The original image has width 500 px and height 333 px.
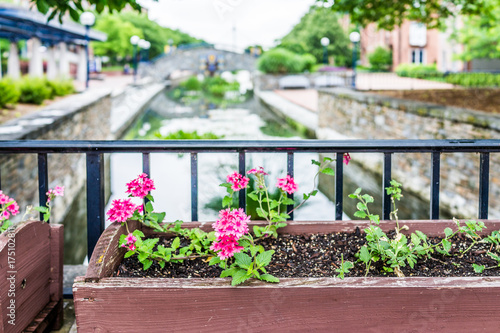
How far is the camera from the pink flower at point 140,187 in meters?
1.93

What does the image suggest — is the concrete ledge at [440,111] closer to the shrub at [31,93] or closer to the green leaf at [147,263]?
the green leaf at [147,263]

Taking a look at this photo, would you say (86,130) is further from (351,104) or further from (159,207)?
(351,104)

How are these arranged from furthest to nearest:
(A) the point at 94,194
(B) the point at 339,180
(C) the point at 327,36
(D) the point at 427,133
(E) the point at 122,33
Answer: (E) the point at 122,33 < (C) the point at 327,36 < (D) the point at 427,133 < (B) the point at 339,180 < (A) the point at 94,194

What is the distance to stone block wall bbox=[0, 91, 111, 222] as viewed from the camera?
547 cm

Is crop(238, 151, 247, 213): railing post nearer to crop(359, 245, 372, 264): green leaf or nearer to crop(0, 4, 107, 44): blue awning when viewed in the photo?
crop(359, 245, 372, 264): green leaf

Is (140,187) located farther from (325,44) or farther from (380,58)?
(380,58)

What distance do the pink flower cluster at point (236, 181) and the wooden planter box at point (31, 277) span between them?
2.20 feet

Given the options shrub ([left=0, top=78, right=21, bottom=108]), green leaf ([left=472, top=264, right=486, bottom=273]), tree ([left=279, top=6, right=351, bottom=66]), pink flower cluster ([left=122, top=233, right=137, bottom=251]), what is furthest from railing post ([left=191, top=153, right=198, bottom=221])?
tree ([left=279, top=6, right=351, bottom=66])

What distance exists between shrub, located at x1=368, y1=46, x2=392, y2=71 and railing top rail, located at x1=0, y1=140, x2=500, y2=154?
38127 millimetres

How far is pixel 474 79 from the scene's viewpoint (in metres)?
21.9

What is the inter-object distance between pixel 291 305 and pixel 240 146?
0.84 metres

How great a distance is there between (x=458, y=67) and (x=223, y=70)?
23.5 metres

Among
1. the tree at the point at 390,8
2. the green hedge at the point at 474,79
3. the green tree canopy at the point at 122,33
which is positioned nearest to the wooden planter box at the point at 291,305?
the tree at the point at 390,8

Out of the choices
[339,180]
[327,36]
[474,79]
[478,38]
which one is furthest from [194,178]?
[327,36]
